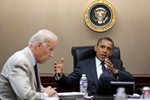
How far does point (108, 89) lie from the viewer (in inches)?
117

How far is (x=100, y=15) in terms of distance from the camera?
471 cm

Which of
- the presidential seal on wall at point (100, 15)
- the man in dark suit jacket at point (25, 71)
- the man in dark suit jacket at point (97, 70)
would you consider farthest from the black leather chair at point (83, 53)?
the man in dark suit jacket at point (25, 71)

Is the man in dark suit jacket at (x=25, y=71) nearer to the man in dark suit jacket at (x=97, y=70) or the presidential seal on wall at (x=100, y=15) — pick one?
the man in dark suit jacket at (x=97, y=70)

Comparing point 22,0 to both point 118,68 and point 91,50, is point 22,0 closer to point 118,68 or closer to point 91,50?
point 91,50

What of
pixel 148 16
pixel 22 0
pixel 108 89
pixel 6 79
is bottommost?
pixel 108 89

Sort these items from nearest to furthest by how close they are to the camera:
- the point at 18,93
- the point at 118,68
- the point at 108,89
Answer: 1. the point at 18,93
2. the point at 108,89
3. the point at 118,68

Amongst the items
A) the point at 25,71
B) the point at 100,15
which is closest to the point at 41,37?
the point at 25,71

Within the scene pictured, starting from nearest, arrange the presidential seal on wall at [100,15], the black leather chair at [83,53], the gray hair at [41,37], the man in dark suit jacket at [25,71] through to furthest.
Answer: the man in dark suit jacket at [25,71]
the gray hair at [41,37]
the black leather chair at [83,53]
the presidential seal on wall at [100,15]

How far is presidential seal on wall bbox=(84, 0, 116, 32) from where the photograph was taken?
469 centimetres

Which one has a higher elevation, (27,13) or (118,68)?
(27,13)

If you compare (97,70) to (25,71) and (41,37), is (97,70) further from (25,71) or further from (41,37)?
(25,71)

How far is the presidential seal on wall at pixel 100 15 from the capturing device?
4.69m

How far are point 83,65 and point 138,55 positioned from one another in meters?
1.32

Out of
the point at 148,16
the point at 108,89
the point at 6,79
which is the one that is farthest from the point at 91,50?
the point at 6,79
